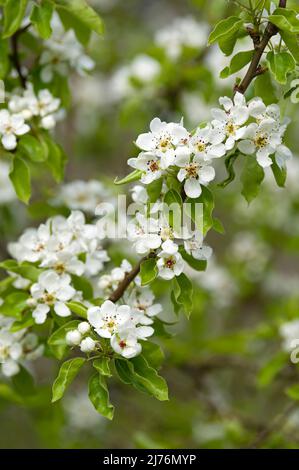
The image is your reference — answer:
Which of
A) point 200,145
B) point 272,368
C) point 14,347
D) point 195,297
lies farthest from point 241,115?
point 195,297

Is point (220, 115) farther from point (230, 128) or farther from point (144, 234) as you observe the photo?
point (144, 234)

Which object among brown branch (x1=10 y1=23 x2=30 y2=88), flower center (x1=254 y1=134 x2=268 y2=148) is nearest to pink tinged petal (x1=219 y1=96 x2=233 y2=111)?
flower center (x1=254 y1=134 x2=268 y2=148)

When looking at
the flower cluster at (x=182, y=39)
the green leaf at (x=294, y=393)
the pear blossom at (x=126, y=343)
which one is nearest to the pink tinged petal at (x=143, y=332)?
the pear blossom at (x=126, y=343)

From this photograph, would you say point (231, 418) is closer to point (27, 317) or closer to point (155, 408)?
point (155, 408)

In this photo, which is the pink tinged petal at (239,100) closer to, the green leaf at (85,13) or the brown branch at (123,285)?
the brown branch at (123,285)

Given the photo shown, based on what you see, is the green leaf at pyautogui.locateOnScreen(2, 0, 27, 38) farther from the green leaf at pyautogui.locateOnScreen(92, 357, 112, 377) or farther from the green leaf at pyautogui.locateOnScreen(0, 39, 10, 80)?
the green leaf at pyautogui.locateOnScreen(92, 357, 112, 377)

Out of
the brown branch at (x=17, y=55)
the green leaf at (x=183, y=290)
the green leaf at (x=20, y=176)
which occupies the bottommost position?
the green leaf at (x=183, y=290)

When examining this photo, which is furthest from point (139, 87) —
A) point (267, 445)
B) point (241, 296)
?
point (267, 445)
